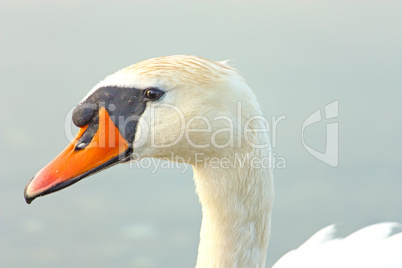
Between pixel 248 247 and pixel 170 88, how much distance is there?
603 millimetres

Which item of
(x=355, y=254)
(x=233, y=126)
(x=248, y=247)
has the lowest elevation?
(x=355, y=254)

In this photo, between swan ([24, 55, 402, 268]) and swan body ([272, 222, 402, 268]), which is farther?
swan body ([272, 222, 402, 268])

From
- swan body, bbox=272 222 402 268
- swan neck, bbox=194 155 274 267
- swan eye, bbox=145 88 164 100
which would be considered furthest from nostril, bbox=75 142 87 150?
swan body, bbox=272 222 402 268

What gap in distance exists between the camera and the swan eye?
66.1 inches

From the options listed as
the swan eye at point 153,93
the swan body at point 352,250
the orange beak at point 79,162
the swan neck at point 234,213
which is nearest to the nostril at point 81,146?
the orange beak at point 79,162

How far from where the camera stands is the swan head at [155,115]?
1676 millimetres

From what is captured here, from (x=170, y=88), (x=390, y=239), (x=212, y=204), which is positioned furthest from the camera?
(x=390, y=239)

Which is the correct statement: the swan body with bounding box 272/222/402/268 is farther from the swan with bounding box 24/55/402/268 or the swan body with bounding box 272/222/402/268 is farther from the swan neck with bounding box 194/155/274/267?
the swan with bounding box 24/55/402/268

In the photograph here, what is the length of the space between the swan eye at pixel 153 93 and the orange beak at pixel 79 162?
14 cm

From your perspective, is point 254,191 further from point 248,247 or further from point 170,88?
point 170,88

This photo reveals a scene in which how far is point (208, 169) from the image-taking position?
1.77 m

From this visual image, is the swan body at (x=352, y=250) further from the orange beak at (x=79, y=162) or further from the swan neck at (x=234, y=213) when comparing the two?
the orange beak at (x=79, y=162)

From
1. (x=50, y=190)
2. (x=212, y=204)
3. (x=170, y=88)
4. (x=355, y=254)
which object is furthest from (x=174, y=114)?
(x=355, y=254)

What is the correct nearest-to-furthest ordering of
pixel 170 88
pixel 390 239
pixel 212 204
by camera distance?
pixel 170 88 < pixel 212 204 < pixel 390 239
